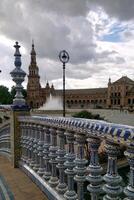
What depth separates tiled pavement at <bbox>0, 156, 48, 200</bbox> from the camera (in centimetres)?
411

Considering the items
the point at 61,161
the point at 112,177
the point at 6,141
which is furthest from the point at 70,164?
the point at 6,141

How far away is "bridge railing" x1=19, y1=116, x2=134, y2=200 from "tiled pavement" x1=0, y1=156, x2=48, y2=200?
116 mm

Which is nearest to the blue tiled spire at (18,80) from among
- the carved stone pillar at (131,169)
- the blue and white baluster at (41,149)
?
the blue and white baluster at (41,149)

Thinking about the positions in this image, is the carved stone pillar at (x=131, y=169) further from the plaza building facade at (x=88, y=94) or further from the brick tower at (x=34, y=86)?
the brick tower at (x=34, y=86)

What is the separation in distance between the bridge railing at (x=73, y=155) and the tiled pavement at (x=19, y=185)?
0.12m

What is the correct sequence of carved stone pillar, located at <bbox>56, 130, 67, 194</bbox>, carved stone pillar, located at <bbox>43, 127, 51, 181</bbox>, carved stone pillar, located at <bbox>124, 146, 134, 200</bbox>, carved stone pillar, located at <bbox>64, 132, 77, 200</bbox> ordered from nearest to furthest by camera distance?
carved stone pillar, located at <bbox>124, 146, 134, 200</bbox>, carved stone pillar, located at <bbox>64, 132, 77, 200</bbox>, carved stone pillar, located at <bbox>56, 130, 67, 194</bbox>, carved stone pillar, located at <bbox>43, 127, 51, 181</bbox>

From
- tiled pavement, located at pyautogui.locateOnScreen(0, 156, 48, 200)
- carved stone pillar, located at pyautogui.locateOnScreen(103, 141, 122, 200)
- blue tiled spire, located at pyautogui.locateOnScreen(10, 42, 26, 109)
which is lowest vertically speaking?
tiled pavement, located at pyautogui.locateOnScreen(0, 156, 48, 200)

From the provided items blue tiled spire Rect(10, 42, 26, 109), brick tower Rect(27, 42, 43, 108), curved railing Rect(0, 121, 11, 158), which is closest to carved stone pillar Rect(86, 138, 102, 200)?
blue tiled spire Rect(10, 42, 26, 109)

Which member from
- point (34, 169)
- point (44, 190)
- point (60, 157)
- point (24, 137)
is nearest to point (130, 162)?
point (60, 157)

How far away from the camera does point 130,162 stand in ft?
5.88

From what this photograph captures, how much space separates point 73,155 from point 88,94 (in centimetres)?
9176

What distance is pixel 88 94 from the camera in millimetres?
94500

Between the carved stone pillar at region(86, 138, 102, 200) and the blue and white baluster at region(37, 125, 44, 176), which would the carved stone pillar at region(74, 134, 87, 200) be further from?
the blue and white baluster at region(37, 125, 44, 176)

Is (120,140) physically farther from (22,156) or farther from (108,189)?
(22,156)
